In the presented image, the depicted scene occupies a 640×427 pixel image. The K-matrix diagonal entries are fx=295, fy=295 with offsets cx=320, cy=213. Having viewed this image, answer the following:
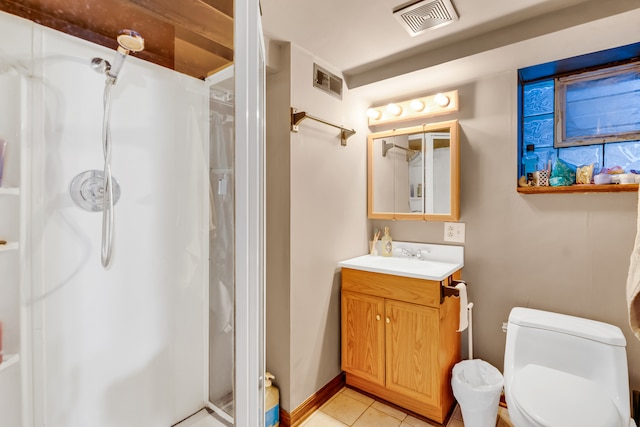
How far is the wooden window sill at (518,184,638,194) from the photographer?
1.53 m

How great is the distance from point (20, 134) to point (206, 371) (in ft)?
3.79

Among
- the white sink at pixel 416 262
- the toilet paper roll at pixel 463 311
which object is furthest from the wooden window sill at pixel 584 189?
the toilet paper roll at pixel 463 311

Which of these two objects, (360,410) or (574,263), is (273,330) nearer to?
(360,410)

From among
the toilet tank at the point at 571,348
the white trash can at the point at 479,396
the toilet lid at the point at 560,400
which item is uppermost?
the toilet tank at the point at 571,348

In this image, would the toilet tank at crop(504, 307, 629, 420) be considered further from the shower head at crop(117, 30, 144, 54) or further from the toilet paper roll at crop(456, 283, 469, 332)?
the shower head at crop(117, 30, 144, 54)

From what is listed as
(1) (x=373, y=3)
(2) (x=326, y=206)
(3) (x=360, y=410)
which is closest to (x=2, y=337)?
(2) (x=326, y=206)

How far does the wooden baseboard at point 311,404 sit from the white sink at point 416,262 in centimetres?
83

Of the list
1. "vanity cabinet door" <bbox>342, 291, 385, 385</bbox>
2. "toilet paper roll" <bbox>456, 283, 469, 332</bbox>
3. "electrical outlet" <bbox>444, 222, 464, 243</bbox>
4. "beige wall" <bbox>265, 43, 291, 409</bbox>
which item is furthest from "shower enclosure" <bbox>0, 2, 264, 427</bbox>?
"electrical outlet" <bbox>444, 222, 464, 243</bbox>

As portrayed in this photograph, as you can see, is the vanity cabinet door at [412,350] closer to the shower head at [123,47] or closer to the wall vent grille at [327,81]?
the wall vent grille at [327,81]

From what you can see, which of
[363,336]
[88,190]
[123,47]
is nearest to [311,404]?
[363,336]

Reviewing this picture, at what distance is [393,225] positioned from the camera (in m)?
2.39

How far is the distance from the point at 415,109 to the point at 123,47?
1785 millimetres

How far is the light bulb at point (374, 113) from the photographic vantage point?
2328 millimetres

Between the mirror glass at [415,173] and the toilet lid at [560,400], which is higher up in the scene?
the mirror glass at [415,173]
